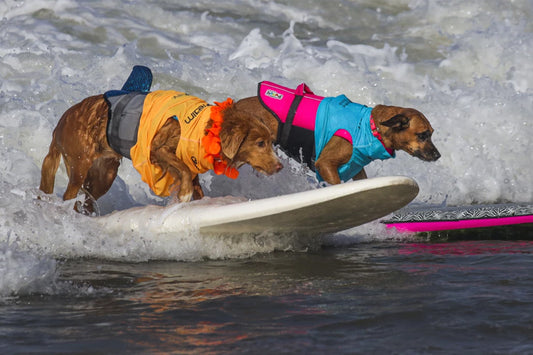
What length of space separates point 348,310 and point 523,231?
2.85 meters

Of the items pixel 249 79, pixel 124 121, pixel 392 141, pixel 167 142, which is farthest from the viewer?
pixel 249 79

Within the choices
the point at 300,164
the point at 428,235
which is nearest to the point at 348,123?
the point at 300,164

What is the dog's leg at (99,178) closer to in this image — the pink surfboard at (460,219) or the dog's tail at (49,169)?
the dog's tail at (49,169)

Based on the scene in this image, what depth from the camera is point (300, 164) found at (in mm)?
6293

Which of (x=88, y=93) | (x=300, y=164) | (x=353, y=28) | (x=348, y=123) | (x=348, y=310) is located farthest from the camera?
(x=353, y=28)

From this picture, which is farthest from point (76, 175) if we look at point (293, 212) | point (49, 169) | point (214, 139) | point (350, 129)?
point (350, 129)

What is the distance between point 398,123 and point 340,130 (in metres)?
0.44

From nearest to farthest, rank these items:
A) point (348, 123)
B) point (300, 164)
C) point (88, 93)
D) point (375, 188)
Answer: point (375, 188) < point (348, 123) < point (300, 164) < point (88, 93)

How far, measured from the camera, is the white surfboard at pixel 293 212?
4.60m

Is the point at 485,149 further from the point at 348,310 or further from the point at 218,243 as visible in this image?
the point at 348,310

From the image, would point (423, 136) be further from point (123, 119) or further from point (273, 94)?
point (123, 119)

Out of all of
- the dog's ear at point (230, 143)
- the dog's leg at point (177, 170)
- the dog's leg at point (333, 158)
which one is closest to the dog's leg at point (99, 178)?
the dog's leg at point (177, 170)

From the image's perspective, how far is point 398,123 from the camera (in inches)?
224

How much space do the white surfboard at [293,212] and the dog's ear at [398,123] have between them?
797mm
